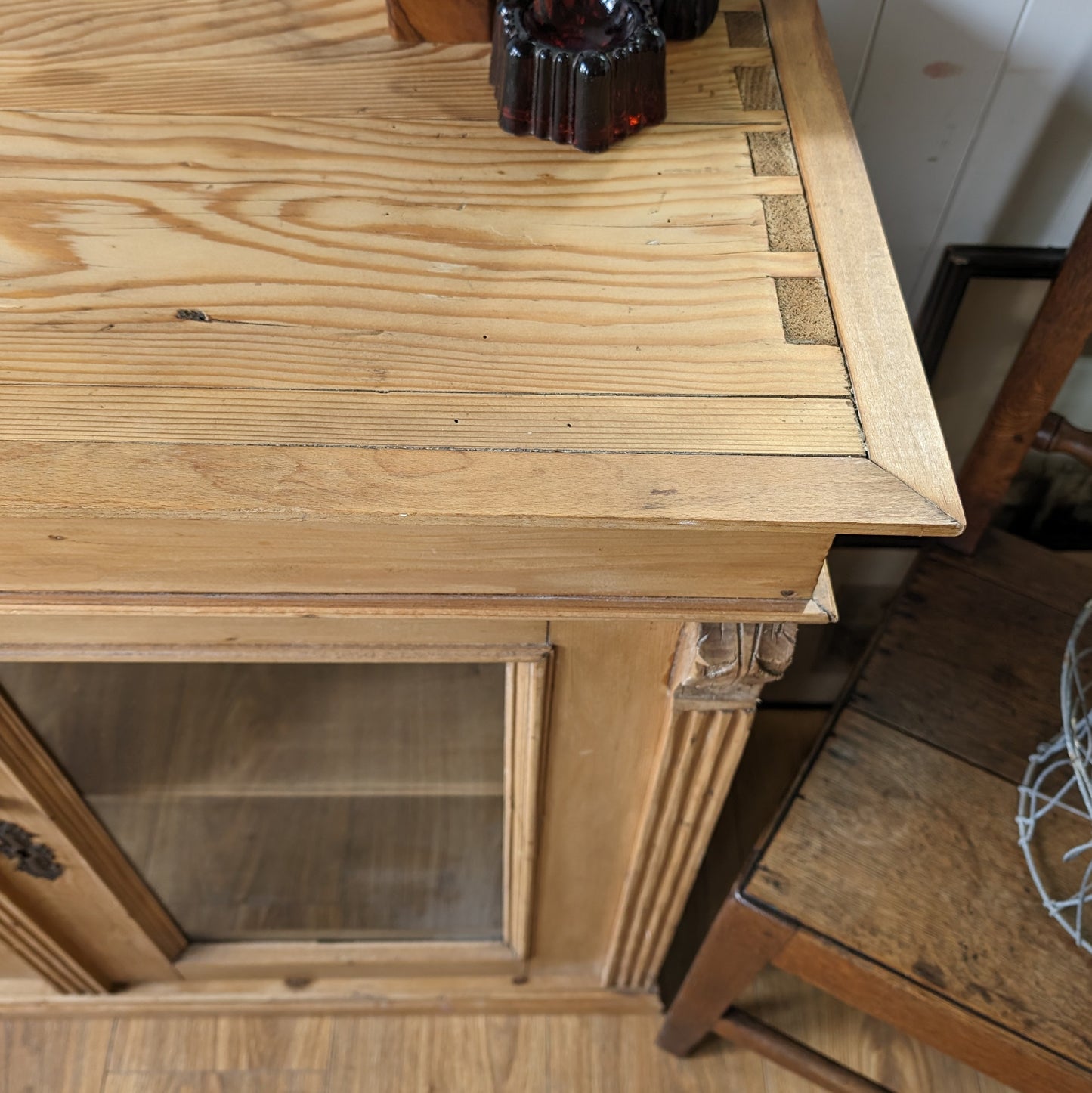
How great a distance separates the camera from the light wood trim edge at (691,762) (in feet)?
1.71

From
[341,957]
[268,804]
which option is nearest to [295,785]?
[268,804]

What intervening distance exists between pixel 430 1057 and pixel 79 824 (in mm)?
485

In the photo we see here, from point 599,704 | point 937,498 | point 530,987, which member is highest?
point 937,498

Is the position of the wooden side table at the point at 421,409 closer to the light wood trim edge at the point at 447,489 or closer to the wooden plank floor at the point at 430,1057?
the light wood trim edge at the point at 447,489

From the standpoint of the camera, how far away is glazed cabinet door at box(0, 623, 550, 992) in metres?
0.60

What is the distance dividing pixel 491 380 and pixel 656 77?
0.22 m

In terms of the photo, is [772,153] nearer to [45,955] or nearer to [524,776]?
[524,776]

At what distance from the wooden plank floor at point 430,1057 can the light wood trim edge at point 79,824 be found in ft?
0.51

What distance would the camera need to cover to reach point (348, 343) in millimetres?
441

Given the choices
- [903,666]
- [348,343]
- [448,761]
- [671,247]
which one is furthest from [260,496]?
[903,666]

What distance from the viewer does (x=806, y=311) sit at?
0.47m

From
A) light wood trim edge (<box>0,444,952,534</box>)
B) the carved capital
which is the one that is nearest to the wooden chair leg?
the carved capital

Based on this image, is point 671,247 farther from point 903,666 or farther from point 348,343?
point 903,666

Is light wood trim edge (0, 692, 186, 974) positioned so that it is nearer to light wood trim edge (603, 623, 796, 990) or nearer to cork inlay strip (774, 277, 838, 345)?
light wood trim edge (603, 623, 796, 990)
